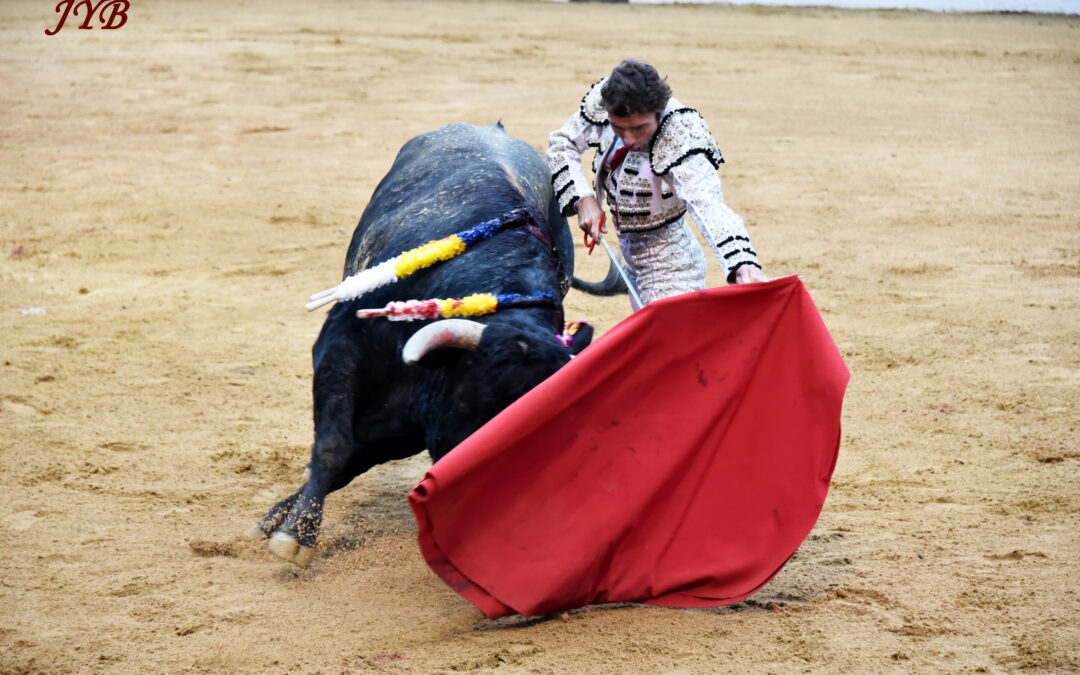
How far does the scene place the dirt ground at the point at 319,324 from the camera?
8.46ft

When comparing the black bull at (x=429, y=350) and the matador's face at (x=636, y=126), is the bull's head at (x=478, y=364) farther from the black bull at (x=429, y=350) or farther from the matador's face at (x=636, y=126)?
the matador's face at (x=636, y=126)

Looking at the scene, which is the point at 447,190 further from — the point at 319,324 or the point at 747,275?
the point at 319,324

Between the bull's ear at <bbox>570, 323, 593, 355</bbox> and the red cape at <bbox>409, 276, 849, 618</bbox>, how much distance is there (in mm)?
311

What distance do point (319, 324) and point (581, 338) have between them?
2.33 meters

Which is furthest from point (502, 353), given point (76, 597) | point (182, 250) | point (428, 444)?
point (182, 250)

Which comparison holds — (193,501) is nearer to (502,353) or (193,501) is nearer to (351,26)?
(502,353)

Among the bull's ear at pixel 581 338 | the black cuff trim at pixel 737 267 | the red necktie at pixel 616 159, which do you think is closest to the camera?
the black cuff trim at pixel 737 267

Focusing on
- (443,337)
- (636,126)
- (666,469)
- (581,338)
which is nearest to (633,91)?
(636,126)

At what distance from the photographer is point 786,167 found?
7898 mm

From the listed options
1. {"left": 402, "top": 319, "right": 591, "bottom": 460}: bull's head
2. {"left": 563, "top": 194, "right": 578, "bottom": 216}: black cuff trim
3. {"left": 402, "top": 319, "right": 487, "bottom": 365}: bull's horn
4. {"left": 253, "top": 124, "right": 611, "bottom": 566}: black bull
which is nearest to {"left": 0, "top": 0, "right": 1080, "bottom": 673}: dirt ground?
{"left": 253, "top": 124, "right": 611, "bottom": 566}: black bull

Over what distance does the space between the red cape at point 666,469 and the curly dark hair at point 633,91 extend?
0.55 metres

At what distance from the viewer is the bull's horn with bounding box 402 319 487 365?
2594 millimetres

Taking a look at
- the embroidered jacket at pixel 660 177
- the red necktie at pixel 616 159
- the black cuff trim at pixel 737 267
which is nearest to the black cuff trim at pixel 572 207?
the embroidered jacket at pixel 660 177

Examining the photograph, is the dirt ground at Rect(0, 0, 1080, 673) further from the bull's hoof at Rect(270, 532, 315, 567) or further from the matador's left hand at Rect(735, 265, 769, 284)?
the matador's left hand at Rect(735, 265, 769, 284)
